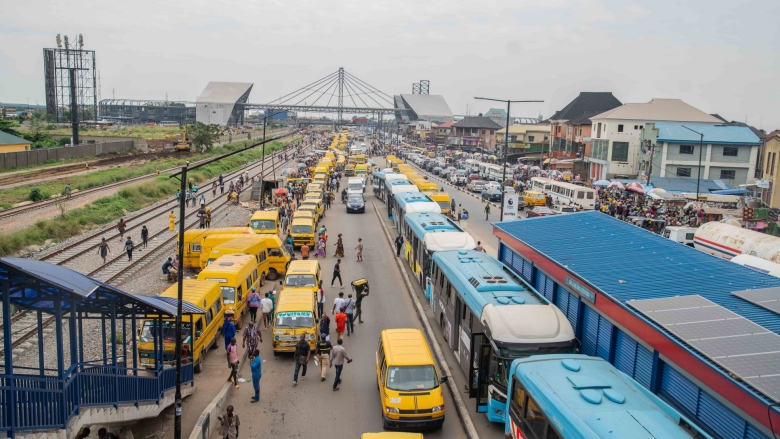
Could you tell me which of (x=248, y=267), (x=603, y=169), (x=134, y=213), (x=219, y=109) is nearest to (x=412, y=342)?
(x=248, y=267)

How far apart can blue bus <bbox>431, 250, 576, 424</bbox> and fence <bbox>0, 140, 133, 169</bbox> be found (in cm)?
5493

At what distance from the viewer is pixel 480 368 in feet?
42.4

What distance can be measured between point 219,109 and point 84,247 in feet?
503

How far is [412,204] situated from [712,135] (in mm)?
35574

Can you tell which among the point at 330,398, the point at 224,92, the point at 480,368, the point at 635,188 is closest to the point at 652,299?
the point at 480,368

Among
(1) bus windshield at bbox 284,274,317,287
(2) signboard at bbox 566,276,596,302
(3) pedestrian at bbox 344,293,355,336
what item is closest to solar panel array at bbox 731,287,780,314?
(2) signboard at bbox 566,276,596,302

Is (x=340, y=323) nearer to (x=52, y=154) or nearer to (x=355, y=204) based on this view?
(x=355, y=204)

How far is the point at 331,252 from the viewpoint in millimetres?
31891

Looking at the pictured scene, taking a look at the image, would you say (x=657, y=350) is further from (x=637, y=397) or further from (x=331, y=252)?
(x=331, y=252)

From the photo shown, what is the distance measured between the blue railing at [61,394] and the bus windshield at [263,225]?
19265 mm

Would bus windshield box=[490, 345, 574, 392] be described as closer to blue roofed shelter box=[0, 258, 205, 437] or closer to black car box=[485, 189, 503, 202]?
blue roofed shelter box=[0, 258, 205, 437]

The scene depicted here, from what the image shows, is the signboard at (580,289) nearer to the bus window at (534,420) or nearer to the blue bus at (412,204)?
the bus window at (534,420)

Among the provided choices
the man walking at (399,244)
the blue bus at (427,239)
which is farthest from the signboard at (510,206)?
the blue bus at (427,239)

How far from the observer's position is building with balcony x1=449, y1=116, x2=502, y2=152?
12275 centimetres
